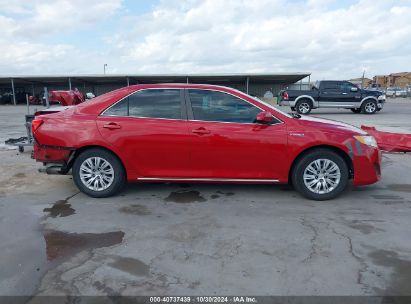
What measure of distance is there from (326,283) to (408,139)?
7.52 meters

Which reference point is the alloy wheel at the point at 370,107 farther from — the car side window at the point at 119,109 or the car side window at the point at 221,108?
the car side window at the point at 119,109

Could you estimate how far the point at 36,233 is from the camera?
4148mm

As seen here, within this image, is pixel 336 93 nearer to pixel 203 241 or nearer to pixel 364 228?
pixel 364 228

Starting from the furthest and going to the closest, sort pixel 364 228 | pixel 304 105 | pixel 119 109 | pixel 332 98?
pixel 332 98 < pixel 304 105 < pixel 119 109 < pixel 364 228

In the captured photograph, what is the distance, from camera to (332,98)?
828 inches

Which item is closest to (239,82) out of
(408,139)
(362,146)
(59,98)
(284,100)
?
(284,100)

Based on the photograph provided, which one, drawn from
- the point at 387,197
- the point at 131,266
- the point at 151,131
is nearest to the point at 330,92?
the point at 387,197

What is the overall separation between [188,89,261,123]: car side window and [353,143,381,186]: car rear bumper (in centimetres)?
152

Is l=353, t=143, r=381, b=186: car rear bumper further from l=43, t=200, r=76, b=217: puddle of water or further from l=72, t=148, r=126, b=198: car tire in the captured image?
l=43, t=200, r=76, b=217: puddle of water

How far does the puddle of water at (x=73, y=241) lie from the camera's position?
370 cm

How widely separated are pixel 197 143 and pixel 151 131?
2.18ft

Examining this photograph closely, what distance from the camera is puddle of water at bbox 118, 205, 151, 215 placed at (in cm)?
480

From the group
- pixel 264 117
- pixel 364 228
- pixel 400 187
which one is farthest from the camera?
pixel 400 187

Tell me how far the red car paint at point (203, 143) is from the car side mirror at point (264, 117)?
75 millimetres
